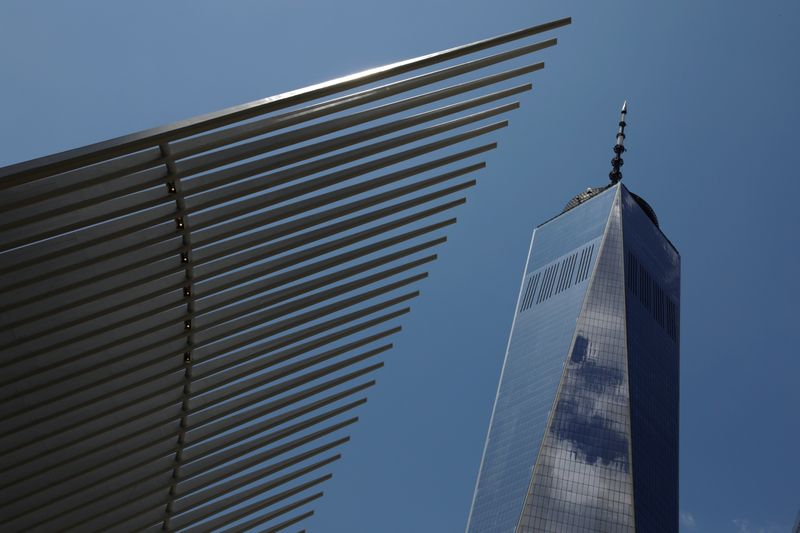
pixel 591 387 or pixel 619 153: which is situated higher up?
pixel 619 153

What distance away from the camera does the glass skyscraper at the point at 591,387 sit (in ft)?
364

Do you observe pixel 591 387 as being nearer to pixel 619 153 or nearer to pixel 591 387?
pixel 591 387

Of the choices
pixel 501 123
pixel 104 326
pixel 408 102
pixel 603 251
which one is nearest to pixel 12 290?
pixel 104 326

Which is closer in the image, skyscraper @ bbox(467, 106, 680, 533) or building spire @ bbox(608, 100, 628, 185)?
skyscraper @ bbox(467, 106, 680, 533)

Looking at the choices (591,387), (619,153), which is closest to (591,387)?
(591,387)

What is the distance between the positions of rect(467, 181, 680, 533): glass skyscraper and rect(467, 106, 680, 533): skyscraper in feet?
0.60

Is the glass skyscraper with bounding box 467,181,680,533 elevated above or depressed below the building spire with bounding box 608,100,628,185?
below

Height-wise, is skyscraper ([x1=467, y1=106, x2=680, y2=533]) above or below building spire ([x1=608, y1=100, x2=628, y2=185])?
below

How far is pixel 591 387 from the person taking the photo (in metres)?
120

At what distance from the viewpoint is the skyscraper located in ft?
364

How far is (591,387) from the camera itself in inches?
4710

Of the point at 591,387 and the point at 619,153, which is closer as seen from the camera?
the point at 591,387

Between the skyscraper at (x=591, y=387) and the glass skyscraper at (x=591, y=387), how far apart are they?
0.18 meters

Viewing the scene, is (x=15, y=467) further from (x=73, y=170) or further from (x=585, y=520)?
(x=585, y=520)
